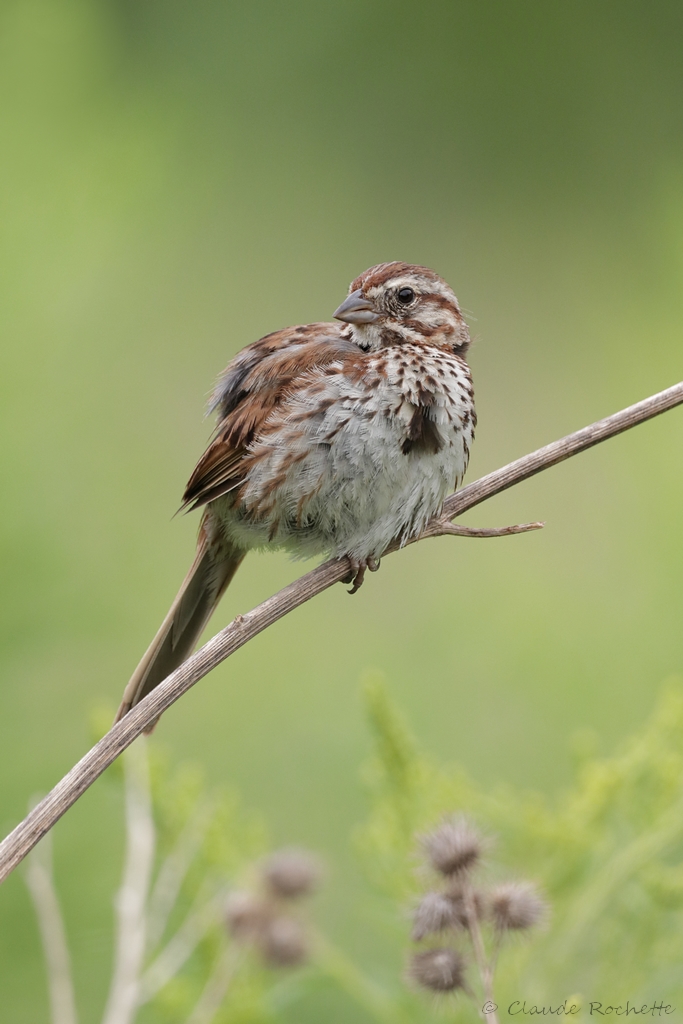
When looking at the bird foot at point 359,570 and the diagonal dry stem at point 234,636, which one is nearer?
the diagonal dry stem at point 234,636

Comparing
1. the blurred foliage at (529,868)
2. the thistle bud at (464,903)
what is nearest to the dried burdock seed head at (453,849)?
the thistle bud at (464,903)

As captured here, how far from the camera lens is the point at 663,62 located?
4.19m

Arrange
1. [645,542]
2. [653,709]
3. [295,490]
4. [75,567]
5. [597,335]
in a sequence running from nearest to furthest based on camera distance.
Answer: [295,490] < [75,567] < [653,709] < [645,542] < [597,335]

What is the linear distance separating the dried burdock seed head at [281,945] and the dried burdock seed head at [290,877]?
4cm

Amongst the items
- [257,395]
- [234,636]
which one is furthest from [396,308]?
[234,636]

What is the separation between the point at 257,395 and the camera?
1588 mm

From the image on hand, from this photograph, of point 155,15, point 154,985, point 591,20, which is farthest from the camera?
point 591,20

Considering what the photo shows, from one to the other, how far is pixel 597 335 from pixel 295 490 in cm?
239

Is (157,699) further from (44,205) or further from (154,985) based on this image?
(44,205)

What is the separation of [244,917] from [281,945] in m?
0.05

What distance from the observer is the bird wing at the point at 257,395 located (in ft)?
5.08

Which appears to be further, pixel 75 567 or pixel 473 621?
pixel 473 621

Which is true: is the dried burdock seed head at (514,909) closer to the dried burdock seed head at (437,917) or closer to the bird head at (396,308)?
the dried burdock seed head at (437,917)

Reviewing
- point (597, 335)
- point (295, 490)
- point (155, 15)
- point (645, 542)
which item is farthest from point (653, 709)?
point (155, 15)
